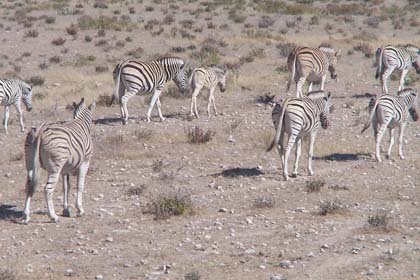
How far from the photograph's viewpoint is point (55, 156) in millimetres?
11906

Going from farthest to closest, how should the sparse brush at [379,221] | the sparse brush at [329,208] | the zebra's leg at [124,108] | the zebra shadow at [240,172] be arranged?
the zebra's leg at [124,108]
the zebra shadow at [240,172]
the sparse brush at [329,208]
the sparse brush at [379,221]

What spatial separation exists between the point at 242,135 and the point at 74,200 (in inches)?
249

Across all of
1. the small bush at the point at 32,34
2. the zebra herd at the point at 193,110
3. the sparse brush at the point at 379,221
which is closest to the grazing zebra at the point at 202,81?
the zebra herd at the point at 193,110

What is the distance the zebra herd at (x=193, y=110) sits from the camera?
1200 centimetres

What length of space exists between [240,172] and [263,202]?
241cm

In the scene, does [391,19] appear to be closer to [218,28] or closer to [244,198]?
[218,28]

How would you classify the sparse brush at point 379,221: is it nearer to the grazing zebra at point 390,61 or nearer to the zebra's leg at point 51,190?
the zebra's leg at point 51,190

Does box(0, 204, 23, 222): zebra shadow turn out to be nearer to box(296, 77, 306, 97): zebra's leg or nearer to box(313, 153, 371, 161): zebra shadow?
box(313, 153, 371, 161): zebra shadow

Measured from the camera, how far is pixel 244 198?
14.3 m

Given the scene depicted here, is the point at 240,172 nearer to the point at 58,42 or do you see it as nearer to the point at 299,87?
the point at 299,87

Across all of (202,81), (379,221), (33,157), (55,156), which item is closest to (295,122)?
(379,221)

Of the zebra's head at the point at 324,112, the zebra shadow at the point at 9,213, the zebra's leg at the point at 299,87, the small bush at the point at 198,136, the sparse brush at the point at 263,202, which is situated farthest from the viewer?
the zebra's leg at the point at 299,87

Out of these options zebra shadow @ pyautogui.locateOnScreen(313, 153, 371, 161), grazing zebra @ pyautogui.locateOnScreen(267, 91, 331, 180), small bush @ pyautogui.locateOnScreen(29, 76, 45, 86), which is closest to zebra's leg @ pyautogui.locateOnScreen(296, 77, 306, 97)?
zebra shadow @ pyautogui.locateOnScreen(313, 153, 371, 161)

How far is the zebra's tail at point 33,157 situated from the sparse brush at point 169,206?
6.93 ft
